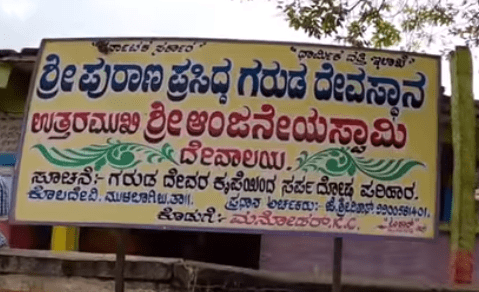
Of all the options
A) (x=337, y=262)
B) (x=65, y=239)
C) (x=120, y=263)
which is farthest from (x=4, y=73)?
(x=337, y=262)

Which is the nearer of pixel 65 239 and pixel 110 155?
pixel 110 155

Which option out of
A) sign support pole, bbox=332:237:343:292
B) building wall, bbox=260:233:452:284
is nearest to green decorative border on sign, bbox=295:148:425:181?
sign support pole, bbox=332:237:343:292

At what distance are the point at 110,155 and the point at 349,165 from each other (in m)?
1.20

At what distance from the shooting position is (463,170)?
5.02m

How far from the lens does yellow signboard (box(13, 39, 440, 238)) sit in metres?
4.18

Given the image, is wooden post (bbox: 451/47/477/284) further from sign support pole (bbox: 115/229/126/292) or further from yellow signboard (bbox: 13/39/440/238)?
sign support pole (bbox: 115/229/126/292)

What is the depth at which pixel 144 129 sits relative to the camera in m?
4.25

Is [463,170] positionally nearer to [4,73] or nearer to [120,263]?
[120,263]

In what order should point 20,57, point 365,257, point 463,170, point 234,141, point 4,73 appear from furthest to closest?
point 4,73, point 20,57, point 365,257, point 463,170, point 234,141

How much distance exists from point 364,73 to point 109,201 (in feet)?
4.71

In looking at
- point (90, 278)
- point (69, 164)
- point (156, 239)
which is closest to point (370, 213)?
point (69, 164)

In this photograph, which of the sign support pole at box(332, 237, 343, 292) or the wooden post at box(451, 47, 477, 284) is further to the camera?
the wooden post at box(451, 47, 477, 284)

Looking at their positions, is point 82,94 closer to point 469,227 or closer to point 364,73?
point 364,73

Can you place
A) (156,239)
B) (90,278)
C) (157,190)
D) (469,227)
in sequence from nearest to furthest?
(157,190), (469,227), (90,278), (156,239)
